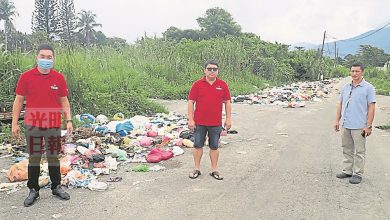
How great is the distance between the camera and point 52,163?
462cm

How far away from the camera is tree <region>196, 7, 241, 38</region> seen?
50.3 meters

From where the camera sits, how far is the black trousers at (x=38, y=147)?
448cm

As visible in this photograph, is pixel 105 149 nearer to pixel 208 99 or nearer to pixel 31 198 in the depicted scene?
pixel 208 99

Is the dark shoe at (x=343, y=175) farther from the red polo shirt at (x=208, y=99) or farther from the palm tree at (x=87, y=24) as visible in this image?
the palm tree at (x=87, y=24)

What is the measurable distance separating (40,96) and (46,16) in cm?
4381

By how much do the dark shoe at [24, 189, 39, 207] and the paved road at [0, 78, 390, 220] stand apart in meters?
0.07

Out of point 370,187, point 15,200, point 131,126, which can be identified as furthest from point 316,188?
point 131,126

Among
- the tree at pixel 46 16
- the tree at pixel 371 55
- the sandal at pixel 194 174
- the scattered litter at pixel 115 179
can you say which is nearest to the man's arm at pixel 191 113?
the sandal at pixel 194 174

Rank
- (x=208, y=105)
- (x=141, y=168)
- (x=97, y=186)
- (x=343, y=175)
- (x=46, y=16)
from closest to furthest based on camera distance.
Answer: (x=97, y=186) → (x=208, y=105) → (x=343, y=175) → (x=141, y=168) → (x=46, y=16)

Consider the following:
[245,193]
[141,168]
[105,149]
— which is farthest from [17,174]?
[245,193]

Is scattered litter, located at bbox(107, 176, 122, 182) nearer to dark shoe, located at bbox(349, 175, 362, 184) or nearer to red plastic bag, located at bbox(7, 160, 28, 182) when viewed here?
red plastic bag, located at bbox(7, 160, 28, 182)

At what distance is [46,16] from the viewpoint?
4441 cm

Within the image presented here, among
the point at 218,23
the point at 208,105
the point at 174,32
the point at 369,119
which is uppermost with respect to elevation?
the point at 218,23

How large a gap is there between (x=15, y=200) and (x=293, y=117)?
31.1ft
